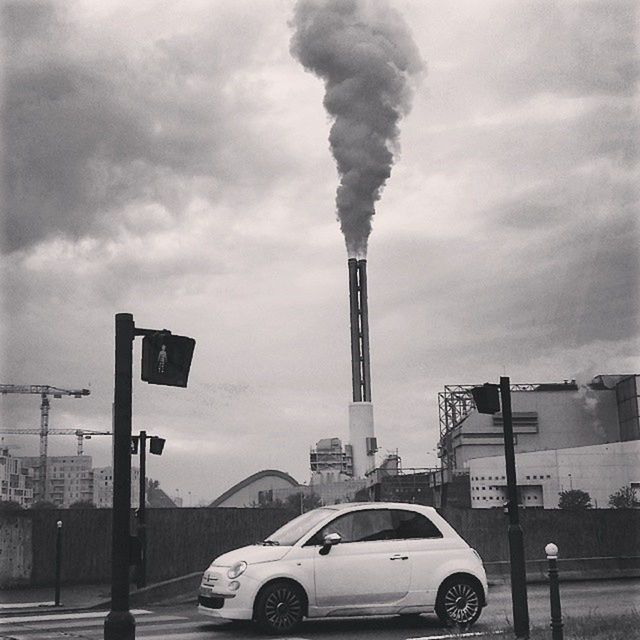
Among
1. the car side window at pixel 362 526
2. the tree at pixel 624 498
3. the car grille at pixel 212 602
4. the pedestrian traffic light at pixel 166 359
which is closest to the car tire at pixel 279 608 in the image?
the car grille at pixel 212 602

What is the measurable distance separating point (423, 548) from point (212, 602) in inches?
112

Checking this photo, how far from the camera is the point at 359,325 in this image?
98500mm

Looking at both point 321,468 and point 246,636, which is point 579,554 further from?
point 321,468

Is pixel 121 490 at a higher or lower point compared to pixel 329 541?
higher

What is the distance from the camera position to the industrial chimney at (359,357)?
97.8 metres

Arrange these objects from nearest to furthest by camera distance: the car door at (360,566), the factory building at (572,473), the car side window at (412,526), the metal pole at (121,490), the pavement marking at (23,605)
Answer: the metal pole at (121,490) → the car door at (360,566) → the car side window at (412,526) → the pavement marking at (23,605) → the factory building at (572,473)

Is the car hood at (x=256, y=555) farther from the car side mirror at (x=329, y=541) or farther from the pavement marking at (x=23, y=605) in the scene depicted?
the pavement marking at (x=23, y=605)

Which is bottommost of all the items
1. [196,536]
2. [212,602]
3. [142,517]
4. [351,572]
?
[212,602]

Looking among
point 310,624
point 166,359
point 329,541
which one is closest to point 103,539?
point 310,624

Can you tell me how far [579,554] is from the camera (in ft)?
78.2

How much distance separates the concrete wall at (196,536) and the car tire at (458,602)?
10792mm

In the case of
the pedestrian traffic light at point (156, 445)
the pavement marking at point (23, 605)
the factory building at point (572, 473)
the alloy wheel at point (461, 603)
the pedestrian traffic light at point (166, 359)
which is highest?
the factory building at point (572, 473)

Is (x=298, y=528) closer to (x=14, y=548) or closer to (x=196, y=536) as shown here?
(x=14, y=548)

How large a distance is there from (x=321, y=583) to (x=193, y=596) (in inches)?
254
